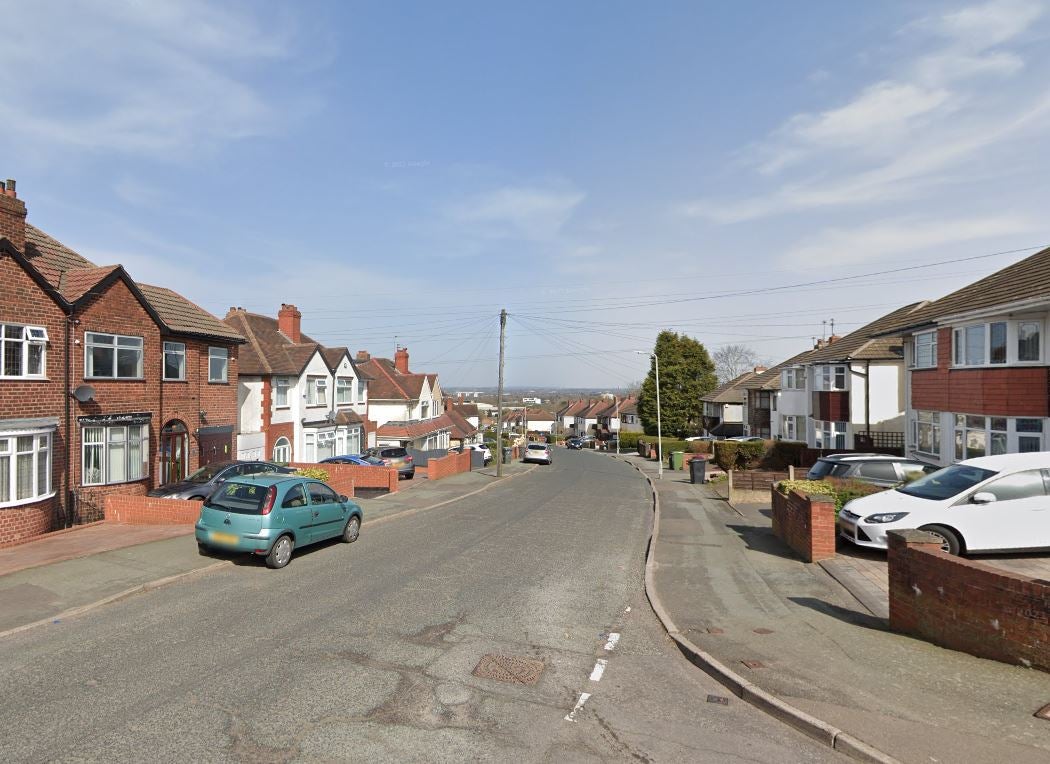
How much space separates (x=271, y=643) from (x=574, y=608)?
4.09 metres

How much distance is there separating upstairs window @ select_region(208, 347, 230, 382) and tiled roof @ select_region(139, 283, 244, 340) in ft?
2.03

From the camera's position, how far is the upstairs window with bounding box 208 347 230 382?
22.5m

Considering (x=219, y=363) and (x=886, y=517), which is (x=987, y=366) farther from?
(x=219, y=363)

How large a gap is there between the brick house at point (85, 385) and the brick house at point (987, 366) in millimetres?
23271

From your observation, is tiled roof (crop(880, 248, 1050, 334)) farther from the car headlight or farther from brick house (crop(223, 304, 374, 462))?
brick house (crop(223, 304, 374, 462))

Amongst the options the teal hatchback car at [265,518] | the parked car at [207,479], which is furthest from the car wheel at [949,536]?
the parked car at [207,479]

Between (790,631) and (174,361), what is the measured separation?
63.3ft

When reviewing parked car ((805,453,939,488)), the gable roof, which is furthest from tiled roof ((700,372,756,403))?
parked car ((805,453,939,488))

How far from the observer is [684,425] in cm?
6881

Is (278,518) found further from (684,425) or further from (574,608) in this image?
(684,425)

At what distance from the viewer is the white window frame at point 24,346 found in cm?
1438

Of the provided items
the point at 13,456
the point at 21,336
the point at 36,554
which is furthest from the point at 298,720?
the point at 21,336

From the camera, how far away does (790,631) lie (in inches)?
320

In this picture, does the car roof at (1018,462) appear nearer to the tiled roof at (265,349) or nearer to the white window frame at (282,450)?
the tiled roof at (265,349)
